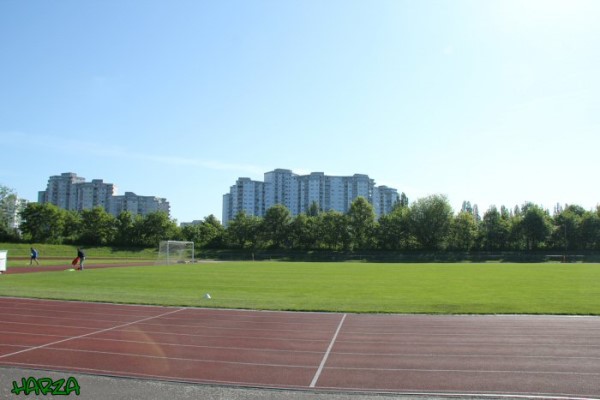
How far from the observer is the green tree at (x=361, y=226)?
99.2m

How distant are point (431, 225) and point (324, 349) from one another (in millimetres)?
93852

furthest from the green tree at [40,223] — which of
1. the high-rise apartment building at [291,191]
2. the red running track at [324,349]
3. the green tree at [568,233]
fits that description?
the green tree at [568,233]

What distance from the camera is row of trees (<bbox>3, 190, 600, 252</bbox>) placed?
94688 mm

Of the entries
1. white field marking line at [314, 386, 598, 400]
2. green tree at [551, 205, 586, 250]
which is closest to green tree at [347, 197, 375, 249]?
green tree at [551, 205, 586, 250]

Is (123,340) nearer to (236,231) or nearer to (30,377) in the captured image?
(30,377)

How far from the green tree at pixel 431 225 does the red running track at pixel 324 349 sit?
87.9m

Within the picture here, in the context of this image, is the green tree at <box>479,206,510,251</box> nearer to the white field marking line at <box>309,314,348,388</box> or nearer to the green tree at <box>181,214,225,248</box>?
the green tree at <box>181,214,225,248</box>

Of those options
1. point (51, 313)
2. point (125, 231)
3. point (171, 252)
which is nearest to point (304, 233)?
point (125, 231)

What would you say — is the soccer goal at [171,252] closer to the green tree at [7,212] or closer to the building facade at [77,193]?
the green tree at [7,212]

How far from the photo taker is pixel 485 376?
7551mm

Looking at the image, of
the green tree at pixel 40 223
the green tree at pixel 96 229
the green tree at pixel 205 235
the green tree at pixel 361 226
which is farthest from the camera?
the green tree at pixel 205 235

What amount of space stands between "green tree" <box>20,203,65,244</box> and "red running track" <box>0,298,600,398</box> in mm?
90350

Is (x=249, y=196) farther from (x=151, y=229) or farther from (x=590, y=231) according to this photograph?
(x=590, y=231)

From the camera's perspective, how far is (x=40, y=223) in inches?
3622
